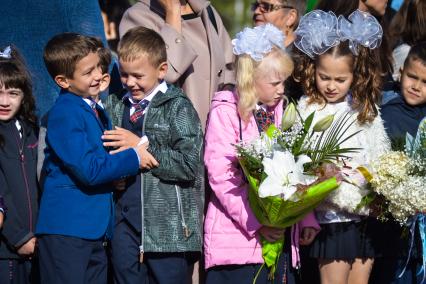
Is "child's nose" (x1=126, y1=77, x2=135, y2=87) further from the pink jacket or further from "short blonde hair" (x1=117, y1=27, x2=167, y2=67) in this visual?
the pink jacket

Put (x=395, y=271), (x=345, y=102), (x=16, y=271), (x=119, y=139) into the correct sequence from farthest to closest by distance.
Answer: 1. (x=395, y=271)
2. (x=345, y=102)
3. (x=16, y=271)
4. (x=119, y=139)

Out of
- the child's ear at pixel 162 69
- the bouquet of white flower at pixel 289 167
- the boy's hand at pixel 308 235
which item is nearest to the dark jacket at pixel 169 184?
the child's ear at pixel 162 69

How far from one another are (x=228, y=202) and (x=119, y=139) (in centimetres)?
70

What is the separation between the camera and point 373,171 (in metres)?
4.02

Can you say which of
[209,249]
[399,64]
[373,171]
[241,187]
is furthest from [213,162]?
[399,64]

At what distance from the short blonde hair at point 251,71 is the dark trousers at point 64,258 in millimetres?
1115

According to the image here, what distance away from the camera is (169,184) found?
13.5ft

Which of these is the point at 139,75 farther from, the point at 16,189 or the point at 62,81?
the point at 16,189

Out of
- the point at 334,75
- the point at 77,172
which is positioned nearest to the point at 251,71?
the point at 334,75

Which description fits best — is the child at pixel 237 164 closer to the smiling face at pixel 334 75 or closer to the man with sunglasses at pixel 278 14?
the smiling face at pixel 334 75

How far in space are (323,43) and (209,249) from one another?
1341mm

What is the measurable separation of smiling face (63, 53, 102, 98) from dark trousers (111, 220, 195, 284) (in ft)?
2.44

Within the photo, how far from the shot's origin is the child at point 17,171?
4.15 m

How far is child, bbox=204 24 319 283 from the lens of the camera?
4.19 m
